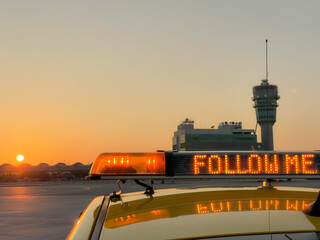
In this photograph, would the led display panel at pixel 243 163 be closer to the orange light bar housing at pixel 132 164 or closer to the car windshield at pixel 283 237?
the orange light bar housing at pixel 132 164

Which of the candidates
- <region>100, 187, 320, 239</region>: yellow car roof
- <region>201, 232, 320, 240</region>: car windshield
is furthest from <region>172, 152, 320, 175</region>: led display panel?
<region>201, 232, 320, 240</region>: car windshield

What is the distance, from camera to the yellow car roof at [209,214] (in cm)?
167

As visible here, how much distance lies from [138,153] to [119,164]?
0.41ft

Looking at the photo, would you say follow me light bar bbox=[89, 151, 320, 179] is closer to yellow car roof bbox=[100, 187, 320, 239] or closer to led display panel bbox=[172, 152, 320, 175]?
led display panel bbox=[172, 152, 320, 175]

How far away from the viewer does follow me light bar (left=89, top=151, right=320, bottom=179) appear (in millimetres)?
2623

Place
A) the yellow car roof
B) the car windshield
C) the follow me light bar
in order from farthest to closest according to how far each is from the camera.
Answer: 1. the follow me light bar
2. the yellow car roof
3. the car windshield

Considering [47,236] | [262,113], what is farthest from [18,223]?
[262,113]

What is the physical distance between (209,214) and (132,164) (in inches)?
30.4

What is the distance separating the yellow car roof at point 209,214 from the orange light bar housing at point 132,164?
0.17 metres

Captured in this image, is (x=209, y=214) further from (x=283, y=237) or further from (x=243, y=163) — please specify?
(x=243, y=163)

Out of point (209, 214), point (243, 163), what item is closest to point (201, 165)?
point (243, 163)

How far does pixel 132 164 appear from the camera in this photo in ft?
8.63

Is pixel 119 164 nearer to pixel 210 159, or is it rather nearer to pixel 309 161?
pixel 210 159

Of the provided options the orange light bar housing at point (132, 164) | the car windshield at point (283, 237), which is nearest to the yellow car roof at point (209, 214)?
the car windshield at point (283, 237)
